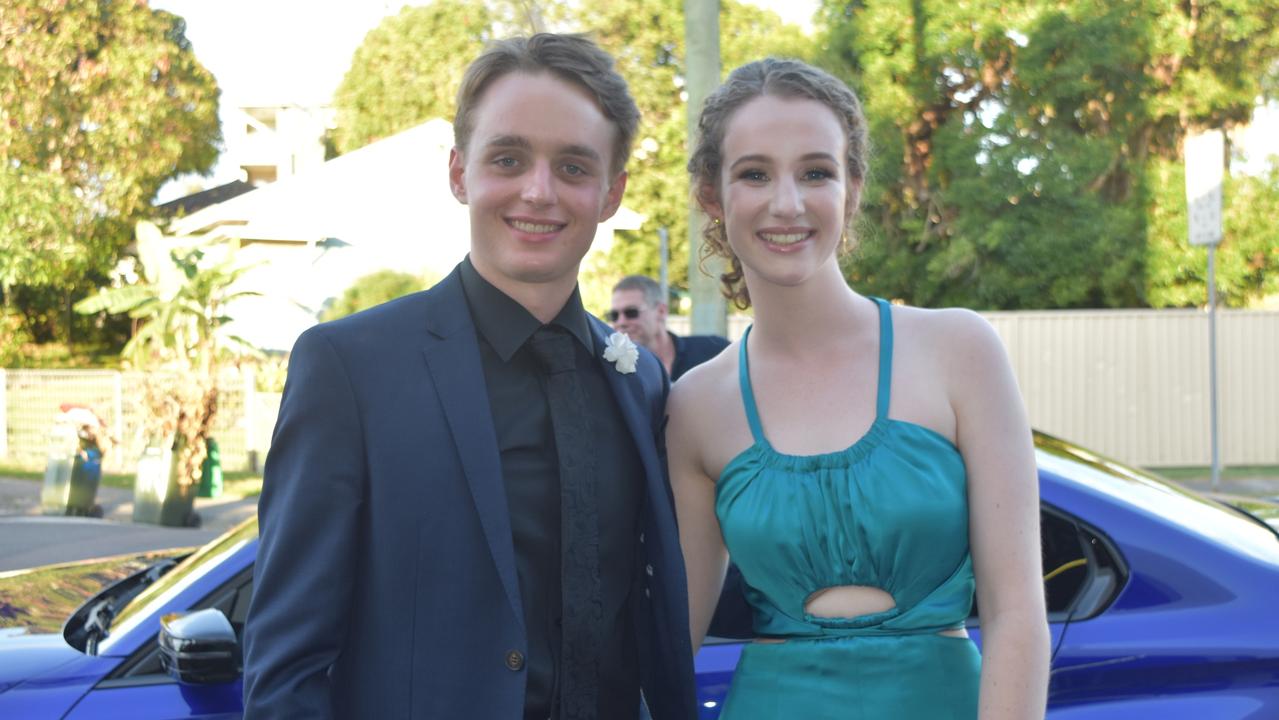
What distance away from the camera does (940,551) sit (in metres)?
2.06

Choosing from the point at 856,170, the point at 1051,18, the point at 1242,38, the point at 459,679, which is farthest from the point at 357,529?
the point at 1242,38

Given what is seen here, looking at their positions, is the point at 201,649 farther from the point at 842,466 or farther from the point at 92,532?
the point at 92,532

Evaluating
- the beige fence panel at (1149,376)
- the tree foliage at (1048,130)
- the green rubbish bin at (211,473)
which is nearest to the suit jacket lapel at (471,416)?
the green rubbish bin at (211,473)

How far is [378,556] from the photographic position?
1.76 m

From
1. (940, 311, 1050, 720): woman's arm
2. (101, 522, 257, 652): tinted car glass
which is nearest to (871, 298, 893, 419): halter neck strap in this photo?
(940, 311, 1050, 720): woman's arm

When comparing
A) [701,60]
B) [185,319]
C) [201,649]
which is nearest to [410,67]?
[185,319]

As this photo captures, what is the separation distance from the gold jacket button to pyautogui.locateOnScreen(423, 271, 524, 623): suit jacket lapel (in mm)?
51

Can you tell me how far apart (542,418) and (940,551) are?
0.71 meters

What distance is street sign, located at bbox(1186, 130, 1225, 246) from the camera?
1125cm

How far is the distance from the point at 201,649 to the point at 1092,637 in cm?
216

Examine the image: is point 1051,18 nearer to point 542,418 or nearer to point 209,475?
point 209,475

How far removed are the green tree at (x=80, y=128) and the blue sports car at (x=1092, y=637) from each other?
21939 millimetres

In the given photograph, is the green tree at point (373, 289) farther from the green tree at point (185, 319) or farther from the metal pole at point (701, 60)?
the metal pole at point (701, 60)

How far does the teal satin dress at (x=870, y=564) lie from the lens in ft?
6.73
